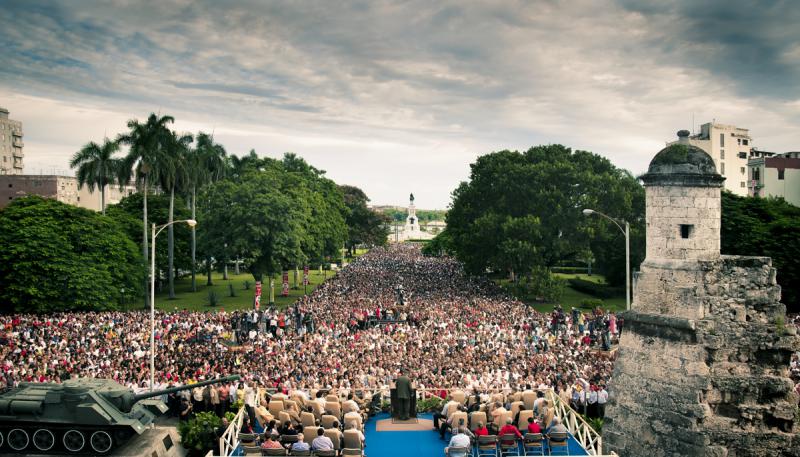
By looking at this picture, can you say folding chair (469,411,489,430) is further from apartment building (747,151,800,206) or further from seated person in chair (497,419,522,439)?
apartment building (747,151,800,206)

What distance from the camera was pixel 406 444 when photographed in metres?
18.1

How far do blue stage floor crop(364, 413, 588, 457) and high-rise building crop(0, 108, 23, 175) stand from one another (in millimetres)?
115908

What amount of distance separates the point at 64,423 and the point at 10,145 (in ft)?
387

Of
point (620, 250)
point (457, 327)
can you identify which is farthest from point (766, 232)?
point (457, 327)

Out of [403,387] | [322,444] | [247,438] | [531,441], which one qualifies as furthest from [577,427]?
[247,438]

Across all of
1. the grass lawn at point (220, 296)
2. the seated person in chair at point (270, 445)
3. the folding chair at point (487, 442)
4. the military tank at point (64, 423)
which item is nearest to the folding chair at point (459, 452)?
the folding chair at point (487, 442)

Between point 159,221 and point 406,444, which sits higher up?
point 159,221

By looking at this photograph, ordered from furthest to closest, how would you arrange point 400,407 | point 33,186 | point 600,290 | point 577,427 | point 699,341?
point 33,186, point 600,290, point 400,407, point 577,427, point 699,341

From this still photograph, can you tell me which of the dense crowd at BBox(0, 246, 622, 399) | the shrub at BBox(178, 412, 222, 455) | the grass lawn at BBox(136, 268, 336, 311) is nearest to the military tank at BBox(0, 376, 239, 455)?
the shrub at BBox(178, 412, 222, 455)

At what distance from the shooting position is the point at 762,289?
16344 mm

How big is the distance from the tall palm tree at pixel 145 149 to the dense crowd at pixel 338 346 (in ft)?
57.0

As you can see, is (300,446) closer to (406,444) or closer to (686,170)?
(406,444)

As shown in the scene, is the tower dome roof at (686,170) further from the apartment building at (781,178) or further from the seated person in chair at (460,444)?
Result: the apartment building at (781,178)

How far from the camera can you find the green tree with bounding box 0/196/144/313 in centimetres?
4549
